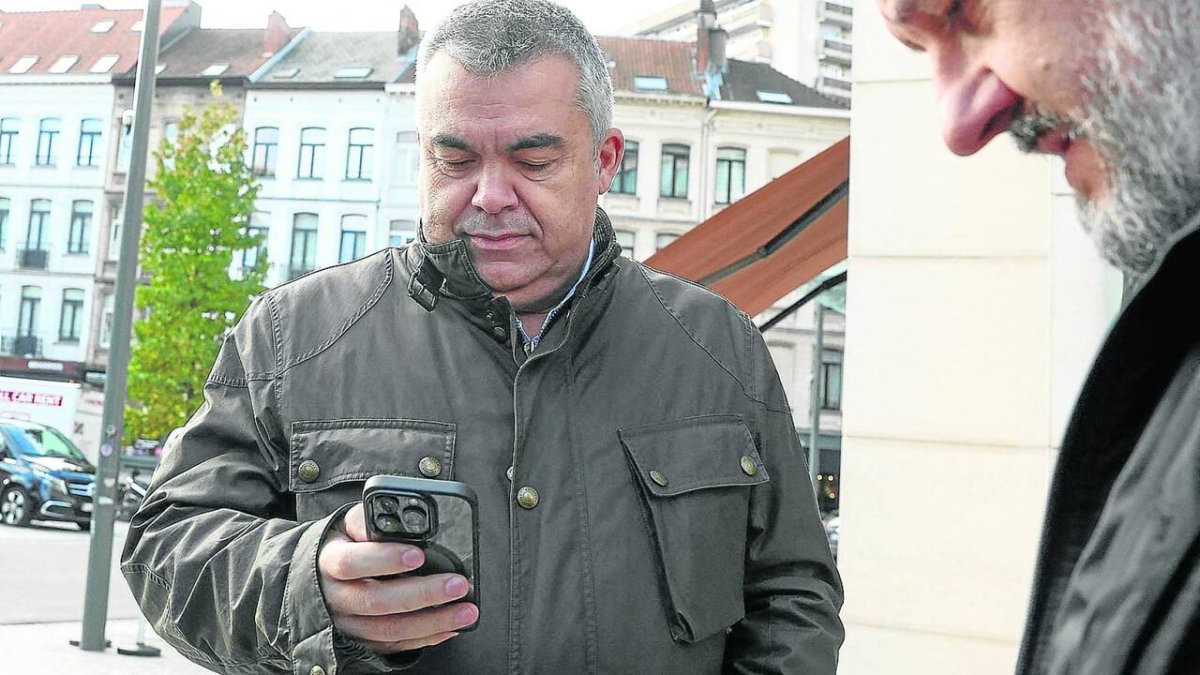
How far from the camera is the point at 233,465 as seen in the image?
6.32ft

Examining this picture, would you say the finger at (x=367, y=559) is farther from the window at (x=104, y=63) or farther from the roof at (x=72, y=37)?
the roof at (x=72, y=37)

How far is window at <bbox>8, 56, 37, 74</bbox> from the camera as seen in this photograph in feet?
131

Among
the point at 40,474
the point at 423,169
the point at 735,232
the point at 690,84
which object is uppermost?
the point at 690,84

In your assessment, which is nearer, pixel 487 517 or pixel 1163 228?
pixel 1163 228

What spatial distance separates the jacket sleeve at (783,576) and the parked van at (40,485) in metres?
18.4

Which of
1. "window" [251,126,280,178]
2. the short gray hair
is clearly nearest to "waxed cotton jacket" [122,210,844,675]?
the short gray hair

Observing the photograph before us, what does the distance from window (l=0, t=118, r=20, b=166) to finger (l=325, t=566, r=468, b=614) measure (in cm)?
4174

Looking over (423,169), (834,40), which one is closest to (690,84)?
(834,40)

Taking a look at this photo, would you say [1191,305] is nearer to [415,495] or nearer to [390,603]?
[415,495]

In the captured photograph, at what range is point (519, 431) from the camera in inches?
76.6

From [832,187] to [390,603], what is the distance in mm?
3669

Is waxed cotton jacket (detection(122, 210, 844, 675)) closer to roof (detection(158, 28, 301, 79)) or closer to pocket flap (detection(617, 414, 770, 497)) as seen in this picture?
pocket flap (detection(617, 414, 770, 497))

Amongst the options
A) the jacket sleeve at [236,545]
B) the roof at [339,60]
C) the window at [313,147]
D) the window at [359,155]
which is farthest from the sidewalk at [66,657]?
the roof at [339,60]

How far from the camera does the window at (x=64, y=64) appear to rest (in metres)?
39.2
